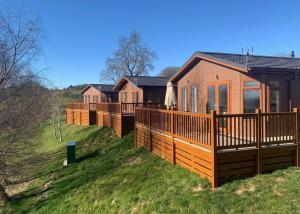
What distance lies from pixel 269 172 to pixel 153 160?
13.8 ft

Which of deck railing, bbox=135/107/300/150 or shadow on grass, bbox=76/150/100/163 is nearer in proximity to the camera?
deck railing, bbox=135/107/300/150

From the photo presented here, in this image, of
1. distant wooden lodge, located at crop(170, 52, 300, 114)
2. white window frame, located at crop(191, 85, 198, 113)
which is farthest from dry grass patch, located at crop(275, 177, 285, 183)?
A: white window frame, located at crop(191, 85, 198, 113)

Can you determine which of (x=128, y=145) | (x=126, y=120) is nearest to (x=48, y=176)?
(x=128, y=145)

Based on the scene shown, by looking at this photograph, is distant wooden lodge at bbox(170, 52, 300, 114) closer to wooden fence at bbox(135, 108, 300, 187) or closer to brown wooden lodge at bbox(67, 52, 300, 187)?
brown wooden lodge at bbox(67, 52, 300, 187)

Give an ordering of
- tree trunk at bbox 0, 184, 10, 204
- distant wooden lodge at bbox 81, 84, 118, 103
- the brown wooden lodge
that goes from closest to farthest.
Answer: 1. the brown wooden lodge
2. tree trunk at bbox 0, 184, 10, 204
3. distant wooden lodge at bbox 81, 84, 118, 103

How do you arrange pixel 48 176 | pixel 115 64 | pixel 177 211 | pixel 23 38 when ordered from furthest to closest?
pixel 115 64 < pixel 48 176 < pixel 23 38 < pixel 177 211

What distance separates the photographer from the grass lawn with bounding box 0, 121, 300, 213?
5508 millimetres

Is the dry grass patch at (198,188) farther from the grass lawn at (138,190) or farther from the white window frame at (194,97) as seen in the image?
the white window frame at (194,97)

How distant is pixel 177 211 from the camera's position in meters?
5.89

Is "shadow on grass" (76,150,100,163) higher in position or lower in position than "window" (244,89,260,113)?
lower

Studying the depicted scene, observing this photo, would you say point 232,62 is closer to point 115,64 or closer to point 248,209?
point 248,209

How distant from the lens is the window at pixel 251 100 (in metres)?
10.1

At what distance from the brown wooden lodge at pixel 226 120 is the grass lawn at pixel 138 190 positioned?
0.38 metres

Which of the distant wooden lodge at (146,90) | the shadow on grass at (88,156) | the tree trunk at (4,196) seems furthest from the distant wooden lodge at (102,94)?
the tree trunk at (4,196)
